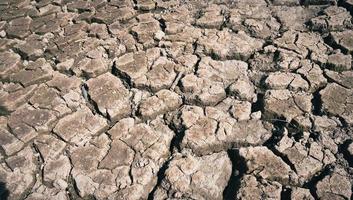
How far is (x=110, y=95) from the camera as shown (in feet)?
8.50

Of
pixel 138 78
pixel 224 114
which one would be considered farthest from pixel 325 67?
pixel 138 78

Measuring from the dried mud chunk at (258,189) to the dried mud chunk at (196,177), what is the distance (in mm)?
118

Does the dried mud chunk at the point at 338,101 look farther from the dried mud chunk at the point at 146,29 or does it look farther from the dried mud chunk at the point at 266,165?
the dried mud chunk at the point at 146,29

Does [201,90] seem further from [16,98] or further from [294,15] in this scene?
[16,98]

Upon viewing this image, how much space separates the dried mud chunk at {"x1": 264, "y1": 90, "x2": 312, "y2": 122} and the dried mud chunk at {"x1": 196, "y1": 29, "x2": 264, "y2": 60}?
0.47 metres

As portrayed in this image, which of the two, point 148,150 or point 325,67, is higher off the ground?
point 325,67

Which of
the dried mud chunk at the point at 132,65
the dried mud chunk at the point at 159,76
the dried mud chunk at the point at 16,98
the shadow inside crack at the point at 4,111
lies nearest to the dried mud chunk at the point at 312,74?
the dried mud chunk at the point at 159,76

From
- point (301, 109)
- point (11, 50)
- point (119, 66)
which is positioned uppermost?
point (301, 109)

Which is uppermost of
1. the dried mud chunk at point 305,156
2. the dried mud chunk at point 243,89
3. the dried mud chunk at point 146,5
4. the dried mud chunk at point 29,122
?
the dried mud chunk at point 305,156

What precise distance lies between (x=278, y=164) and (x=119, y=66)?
1395 mm

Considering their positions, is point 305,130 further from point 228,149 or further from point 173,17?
point 173,17

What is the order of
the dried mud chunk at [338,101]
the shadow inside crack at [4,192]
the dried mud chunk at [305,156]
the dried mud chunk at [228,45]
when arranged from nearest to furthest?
the dried mud chunk at [305,156] < the shadow inside crack at [4,192] < the dried mud chunk at [338,101] < the dried mud chunk at [228,45]

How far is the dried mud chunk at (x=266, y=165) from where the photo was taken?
195 centimetres

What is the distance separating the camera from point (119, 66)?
9.18ft
